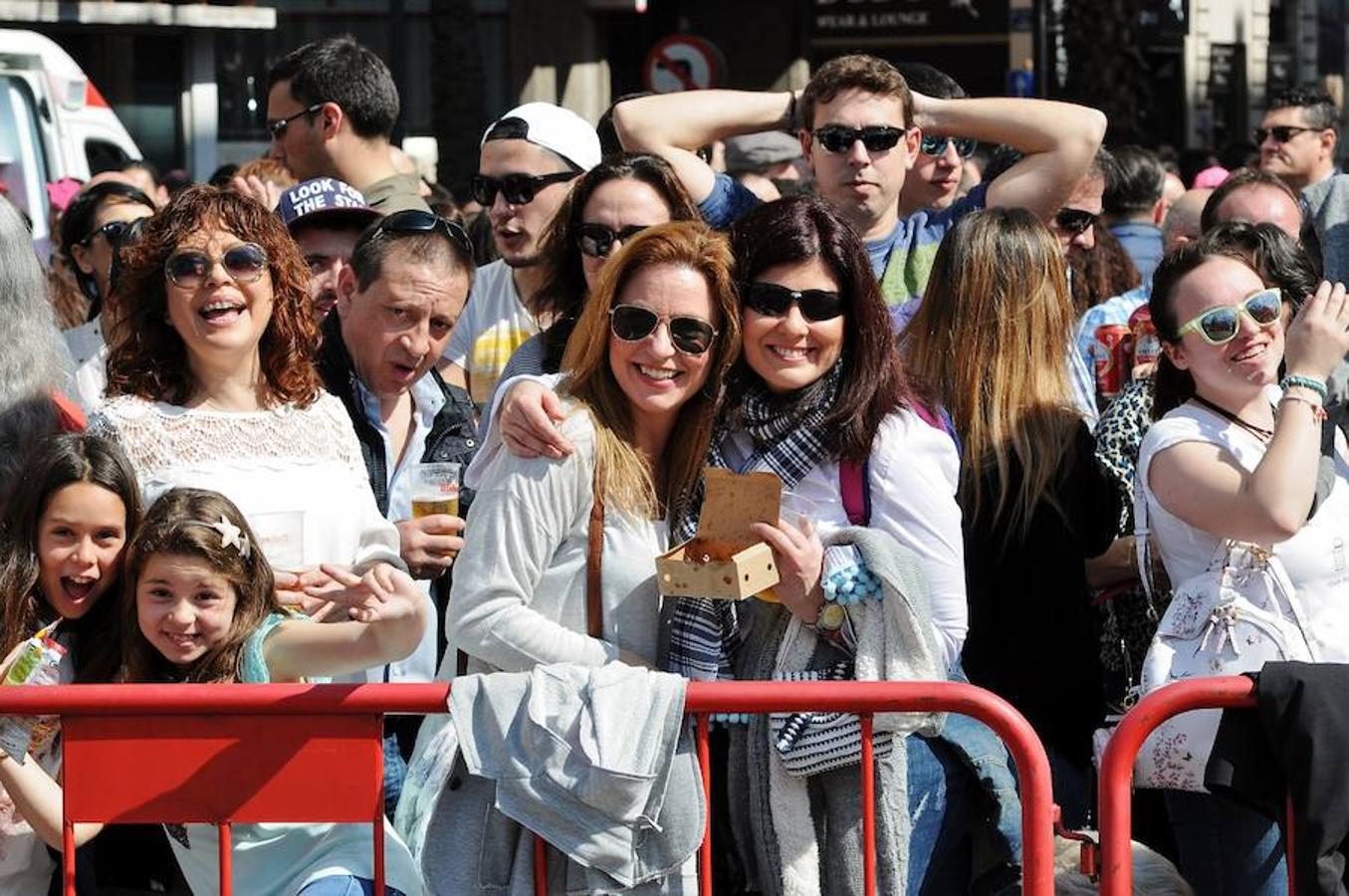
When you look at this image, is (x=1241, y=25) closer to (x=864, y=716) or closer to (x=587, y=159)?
(x=587, y=159)

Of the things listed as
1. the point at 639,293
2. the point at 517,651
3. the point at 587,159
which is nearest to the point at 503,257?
the point at 587,159

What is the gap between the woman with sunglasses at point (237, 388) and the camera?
4422 millimetres

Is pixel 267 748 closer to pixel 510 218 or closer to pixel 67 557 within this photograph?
pixel 67 557

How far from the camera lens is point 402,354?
16.4 ft

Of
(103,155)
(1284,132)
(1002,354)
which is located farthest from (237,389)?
(103,155)

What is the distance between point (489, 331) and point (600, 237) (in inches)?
41.2

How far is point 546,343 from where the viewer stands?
16.3ft

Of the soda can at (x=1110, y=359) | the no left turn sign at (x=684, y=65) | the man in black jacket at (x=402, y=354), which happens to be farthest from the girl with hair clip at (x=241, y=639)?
the no left turn sign at (x=684, y=65)

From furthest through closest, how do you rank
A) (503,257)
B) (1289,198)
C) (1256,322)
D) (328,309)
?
1. (1289,198)
2. (503,257)
3. (328,309)
4. (1256,322)

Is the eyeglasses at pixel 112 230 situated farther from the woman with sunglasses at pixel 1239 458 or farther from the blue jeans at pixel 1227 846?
the blue jeans at pixel 1227 846

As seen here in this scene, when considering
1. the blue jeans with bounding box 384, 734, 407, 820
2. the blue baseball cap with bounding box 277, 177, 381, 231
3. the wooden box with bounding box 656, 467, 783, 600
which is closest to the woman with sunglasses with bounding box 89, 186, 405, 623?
the blue jeans with bounding box 384, 734, 407, 820

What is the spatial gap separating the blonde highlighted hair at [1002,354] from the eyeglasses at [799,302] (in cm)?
90

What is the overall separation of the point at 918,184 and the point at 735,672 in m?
3.12

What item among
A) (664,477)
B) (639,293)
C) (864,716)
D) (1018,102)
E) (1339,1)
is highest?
(1339,1)
